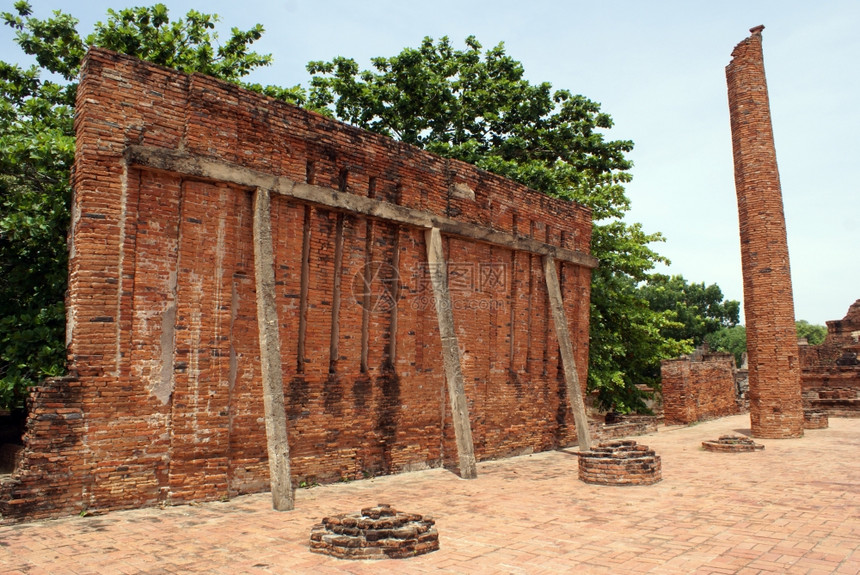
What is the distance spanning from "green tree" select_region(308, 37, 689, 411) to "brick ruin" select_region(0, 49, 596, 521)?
21.9ft

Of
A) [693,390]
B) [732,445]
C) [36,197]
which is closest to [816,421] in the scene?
[693,390]


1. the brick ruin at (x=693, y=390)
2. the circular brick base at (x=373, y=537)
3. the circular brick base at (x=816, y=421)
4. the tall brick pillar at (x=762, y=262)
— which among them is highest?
the tall brick pillar at (x=762, y=262)

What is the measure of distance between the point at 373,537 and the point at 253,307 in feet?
10.8

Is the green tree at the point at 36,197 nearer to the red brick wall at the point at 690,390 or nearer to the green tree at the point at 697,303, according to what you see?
the red brick wall at the point at 690,390

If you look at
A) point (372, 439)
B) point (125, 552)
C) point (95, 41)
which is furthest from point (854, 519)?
point (95, 41)

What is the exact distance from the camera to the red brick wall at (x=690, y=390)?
16.6m

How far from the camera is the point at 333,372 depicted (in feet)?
25.8

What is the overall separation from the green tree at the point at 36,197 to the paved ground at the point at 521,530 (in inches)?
109

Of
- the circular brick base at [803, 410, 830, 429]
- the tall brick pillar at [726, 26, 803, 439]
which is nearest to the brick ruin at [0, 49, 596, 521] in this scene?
the tall brick pillar at [726, 26, 803, 439]

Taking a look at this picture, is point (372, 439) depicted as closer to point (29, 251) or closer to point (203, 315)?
point (203, 315)

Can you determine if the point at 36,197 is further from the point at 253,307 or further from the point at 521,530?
the point at 521,530

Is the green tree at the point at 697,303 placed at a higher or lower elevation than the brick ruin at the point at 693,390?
higher

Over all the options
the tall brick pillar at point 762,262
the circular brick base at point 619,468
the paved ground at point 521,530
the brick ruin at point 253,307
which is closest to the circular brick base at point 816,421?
the tall brick pillar at point 762,262

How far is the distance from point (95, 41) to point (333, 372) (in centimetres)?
803
